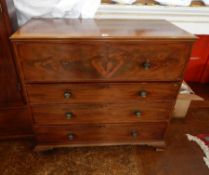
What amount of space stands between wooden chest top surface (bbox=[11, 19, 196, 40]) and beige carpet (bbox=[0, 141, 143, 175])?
2.99 feet

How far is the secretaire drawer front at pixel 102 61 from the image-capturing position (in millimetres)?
973

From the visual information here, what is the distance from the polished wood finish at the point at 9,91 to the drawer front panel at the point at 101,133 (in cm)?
20

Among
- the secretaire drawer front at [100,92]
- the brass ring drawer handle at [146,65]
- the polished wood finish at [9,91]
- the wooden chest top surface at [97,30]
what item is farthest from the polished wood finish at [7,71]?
the brass ring drawer handle at [146,65]

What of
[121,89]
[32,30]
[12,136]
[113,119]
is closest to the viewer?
[32,30]

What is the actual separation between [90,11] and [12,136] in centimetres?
112

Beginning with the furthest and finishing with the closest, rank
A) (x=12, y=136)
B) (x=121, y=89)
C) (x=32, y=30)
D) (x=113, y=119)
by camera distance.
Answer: (x=12, y=136), (x=113, y=119), (x=121, y=89), (x=32, y=30)

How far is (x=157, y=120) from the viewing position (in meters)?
1.30

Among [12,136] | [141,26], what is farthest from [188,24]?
[12,136]

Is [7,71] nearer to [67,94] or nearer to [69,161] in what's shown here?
[67,94]

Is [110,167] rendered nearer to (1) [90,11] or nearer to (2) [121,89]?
(2) [121,89]

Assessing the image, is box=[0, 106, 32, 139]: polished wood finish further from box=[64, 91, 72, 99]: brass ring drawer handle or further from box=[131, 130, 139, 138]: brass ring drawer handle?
box=[131, 130, 139, 138]: brass ring drawer handle

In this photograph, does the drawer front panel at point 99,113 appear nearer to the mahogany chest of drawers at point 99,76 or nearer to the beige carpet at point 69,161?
the mahogany chest of drawers at point 99,76

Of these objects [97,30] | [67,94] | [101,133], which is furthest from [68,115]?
[97,30]

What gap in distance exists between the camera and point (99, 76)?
1.08m
